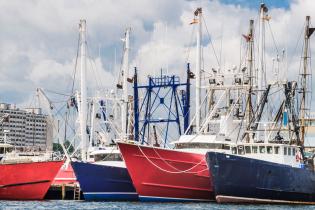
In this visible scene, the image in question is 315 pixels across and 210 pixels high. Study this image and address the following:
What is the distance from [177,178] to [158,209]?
802cm

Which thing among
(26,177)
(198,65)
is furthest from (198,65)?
(26,177)

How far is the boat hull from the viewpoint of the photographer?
65188mm

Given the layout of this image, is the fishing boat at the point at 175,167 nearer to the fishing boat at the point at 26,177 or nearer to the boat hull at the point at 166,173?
the boat hull at the point at 166,173

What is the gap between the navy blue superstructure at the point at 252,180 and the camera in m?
62.9

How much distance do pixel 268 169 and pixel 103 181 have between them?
15.9 metres

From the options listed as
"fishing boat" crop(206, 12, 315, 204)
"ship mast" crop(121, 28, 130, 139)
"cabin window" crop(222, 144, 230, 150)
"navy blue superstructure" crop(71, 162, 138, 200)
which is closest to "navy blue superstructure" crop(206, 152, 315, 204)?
"fishing boat" crop(206, 12, 315, 204)

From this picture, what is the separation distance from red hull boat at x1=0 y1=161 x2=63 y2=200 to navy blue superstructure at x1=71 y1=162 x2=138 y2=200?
293 centimetres

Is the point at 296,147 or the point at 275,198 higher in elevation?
the point at 296,147

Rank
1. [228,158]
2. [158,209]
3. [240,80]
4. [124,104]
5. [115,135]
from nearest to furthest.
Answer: [158,209], [228,158], [240,80], [124,104], [115,135]

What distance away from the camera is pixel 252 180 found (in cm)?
6438

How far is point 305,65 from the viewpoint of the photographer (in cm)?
7925

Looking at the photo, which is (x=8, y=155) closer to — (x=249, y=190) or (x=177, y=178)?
(x=177, y=178)

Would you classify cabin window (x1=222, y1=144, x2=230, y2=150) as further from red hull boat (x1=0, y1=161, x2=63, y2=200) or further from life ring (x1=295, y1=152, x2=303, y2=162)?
red hull boat (x1=0, y1=161, x2=63, y2=200)

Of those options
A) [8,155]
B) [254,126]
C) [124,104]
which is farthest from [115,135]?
[254,126]
